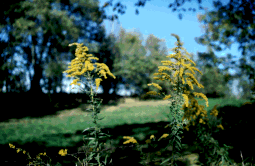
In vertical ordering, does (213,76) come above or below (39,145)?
above

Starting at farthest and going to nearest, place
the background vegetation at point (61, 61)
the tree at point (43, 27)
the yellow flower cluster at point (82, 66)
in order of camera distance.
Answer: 1. the tree at point (43, 27)
2. the background vegetation at point (61, 61)
3. the yellow flower cluster at point (82, 66)

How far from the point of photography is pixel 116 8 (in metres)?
6.33

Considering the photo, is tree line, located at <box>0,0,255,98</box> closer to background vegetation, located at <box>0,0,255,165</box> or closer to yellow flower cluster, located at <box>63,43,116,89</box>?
background vegetation, located at <box>0,0,255,165</box>

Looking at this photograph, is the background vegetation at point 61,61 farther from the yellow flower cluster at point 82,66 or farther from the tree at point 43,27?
the yellow flower cluster at point 82,66

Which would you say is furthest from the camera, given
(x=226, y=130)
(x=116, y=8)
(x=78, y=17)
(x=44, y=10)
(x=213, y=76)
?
(x=213, y=76)

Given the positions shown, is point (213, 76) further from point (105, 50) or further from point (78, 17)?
point (78, 17)

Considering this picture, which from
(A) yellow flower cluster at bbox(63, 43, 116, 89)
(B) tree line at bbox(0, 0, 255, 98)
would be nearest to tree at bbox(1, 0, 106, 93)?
(B) tree line at bbox(0, 0, 255, 98)

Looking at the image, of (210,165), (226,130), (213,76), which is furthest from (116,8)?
(213,76)

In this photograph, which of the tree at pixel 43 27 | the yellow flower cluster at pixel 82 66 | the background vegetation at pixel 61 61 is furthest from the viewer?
the tree at pixel 43 27

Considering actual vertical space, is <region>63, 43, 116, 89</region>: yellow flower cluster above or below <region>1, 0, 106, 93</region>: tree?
below

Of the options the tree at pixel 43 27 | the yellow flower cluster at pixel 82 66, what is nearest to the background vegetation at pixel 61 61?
the tree at pixel 43 27

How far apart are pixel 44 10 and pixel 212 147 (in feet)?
62.9

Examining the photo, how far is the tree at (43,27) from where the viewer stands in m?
16.7

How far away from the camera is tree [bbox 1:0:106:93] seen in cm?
1669
